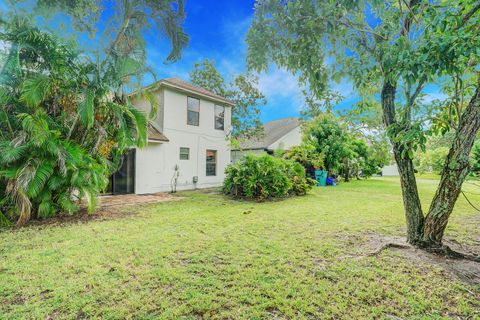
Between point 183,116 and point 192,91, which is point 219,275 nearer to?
point 183,116

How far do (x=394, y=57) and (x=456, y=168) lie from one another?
1.91 m

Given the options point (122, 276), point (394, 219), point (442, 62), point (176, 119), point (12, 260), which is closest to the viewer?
point (442, 62)

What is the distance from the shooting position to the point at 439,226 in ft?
11.7

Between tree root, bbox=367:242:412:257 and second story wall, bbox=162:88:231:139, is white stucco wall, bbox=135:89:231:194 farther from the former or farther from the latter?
tree root, bbox=367:242:412:257

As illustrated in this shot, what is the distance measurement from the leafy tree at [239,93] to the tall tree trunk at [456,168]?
15.3 m

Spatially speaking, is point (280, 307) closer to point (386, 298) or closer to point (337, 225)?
point (386, 298)

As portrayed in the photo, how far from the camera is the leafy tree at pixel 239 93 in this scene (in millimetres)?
17750

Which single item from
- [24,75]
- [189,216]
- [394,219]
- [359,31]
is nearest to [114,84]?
[24,75]

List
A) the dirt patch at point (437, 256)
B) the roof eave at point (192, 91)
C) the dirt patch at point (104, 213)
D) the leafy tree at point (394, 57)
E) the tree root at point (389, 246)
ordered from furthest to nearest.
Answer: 1. the roof eave at point (192, 91)
2. the dirt patch at point (104, 213)
3. the tree root at point (389, 246)
4. the dirt patch at point (437, 256)
5. the leafy tree at point (394, 57)

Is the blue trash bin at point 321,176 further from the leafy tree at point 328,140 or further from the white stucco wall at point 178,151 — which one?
the white stucco wall at point 178,151

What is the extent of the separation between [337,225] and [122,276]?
14.5ft

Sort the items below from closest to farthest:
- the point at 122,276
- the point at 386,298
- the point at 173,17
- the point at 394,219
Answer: the point at 386,298 → the point at 122,276 → the point at 394,219 → the point at 173,17

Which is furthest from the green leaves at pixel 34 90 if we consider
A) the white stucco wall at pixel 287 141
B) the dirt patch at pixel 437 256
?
the white stucco wall at pixel 287 141

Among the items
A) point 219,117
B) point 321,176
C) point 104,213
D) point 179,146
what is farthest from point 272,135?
point 104,213
